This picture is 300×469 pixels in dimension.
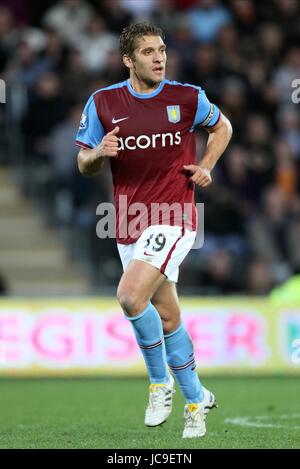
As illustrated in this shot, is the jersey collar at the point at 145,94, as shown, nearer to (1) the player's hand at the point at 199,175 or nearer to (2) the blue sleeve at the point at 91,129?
(2) the blue sleeve at the point at 91,129

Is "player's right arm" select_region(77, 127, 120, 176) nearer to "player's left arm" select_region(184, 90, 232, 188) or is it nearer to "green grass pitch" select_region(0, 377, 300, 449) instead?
"player's left arm" select_region(184, 90, 232, 188)

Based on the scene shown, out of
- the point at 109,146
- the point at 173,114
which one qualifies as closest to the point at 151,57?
the point at 173,114

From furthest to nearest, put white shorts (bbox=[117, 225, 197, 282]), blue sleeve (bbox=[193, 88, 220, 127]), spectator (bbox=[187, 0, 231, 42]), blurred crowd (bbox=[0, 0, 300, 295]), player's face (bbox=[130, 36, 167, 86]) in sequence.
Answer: spectator (bbox=[187, 0, 231, 42]), blurred crowd (bbox=[0, 0, 300, 295]), blue sleeve (bbox=[193, 88, 220, 127]), player's face (bbox=[130, 36, 167, 86]), white shorts (bbox=[117, 225, 197, 282])

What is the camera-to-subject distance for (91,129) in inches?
291

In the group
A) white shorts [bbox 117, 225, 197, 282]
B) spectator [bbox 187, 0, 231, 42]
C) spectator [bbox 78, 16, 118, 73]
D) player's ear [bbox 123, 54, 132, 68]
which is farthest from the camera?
spectator [bbox 187, 0, 231, 42]

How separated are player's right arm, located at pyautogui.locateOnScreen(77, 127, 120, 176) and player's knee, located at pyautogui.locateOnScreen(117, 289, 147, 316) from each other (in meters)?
0.78

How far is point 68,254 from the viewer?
14.9 metres

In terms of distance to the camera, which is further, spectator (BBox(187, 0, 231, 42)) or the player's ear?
spectator (BBox(187, 0, 231, 42))

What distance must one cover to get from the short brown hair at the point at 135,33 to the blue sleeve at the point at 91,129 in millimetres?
378

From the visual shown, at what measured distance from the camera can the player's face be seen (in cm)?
720

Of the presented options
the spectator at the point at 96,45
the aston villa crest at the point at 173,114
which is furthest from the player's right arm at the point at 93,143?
the spectator at the point at 96,45

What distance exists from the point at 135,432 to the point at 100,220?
6335 millimetres

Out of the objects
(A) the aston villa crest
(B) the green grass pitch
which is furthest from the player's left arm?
(B) the green grass pitch
